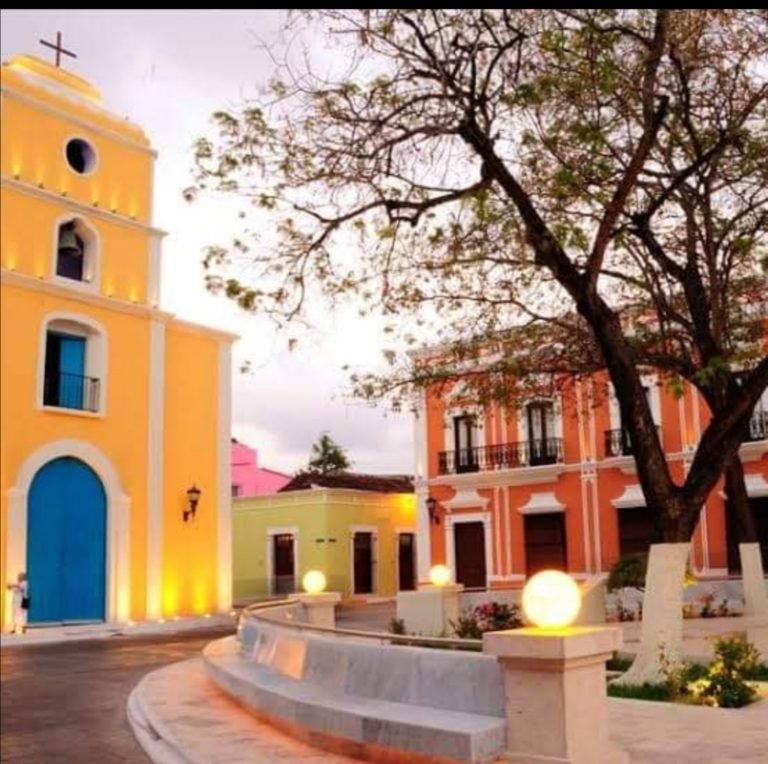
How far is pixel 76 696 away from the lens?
433 inches

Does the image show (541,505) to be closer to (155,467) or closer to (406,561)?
(406,561)

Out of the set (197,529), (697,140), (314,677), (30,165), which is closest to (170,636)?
(197,529)

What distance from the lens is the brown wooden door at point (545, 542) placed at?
26.9 meters

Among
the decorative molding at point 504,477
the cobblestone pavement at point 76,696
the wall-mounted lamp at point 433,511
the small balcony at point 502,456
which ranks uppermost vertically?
the small balcony at point 502,456

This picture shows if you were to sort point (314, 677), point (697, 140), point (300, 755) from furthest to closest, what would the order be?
point (697, 140), point (314, 677), point (300, 755)

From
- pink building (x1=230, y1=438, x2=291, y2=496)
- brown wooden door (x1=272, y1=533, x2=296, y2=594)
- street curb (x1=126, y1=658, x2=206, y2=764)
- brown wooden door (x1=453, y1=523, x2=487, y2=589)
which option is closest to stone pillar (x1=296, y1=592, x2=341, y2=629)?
street curb (x1=126, y1=658, x2=206, y2=764)

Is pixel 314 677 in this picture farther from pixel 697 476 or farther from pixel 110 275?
pixel 110 275

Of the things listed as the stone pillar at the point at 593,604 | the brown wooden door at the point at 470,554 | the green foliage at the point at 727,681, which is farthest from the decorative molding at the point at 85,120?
the green foliage at the point at 727,681

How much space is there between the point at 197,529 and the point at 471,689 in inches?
694

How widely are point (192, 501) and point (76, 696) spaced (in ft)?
38.4

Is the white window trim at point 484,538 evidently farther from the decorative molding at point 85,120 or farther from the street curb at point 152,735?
the street curb at point 152,735

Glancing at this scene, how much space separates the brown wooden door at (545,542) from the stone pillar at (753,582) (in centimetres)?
1429

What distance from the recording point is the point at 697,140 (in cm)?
1062

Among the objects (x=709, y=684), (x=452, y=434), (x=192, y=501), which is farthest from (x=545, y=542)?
(x=709, y=684)
